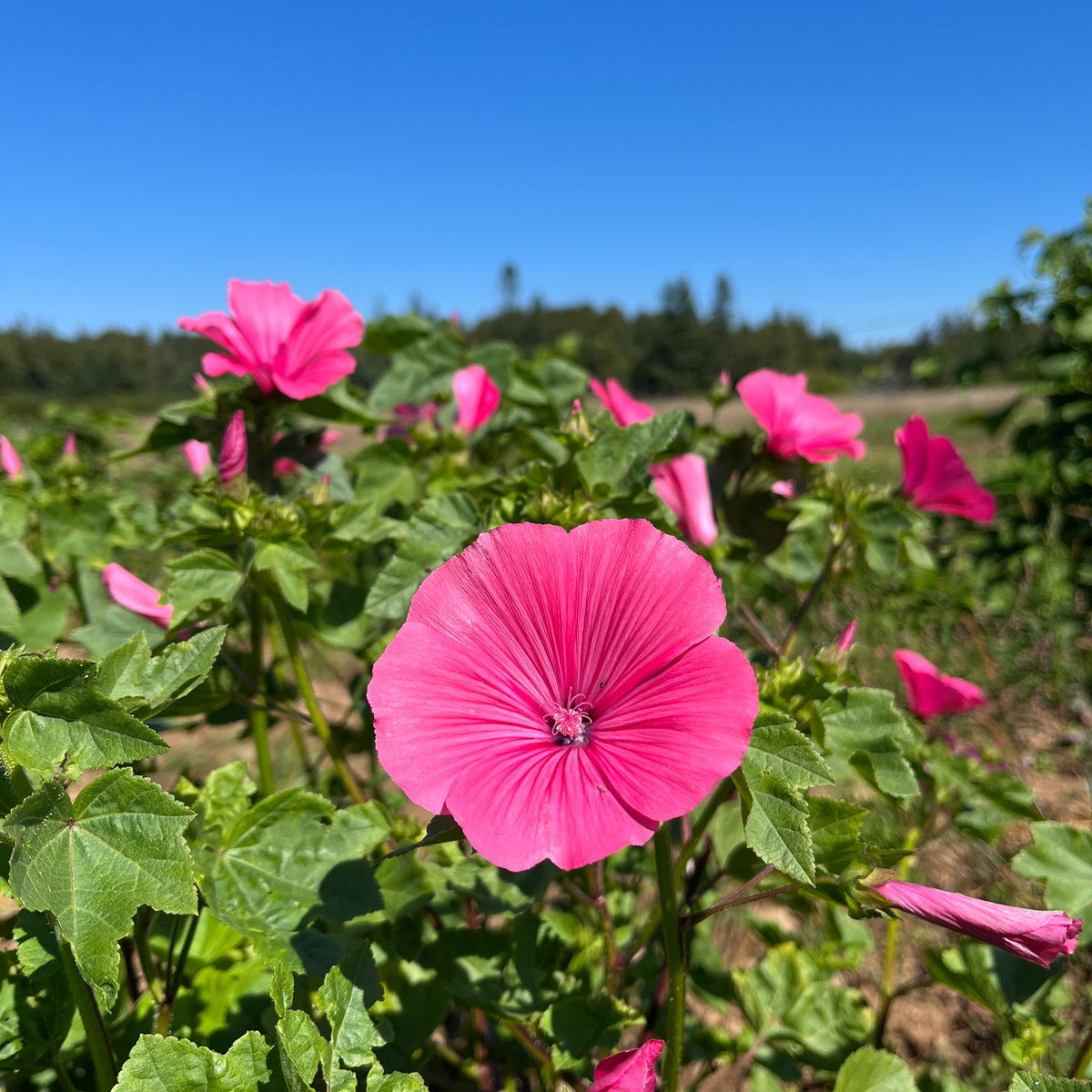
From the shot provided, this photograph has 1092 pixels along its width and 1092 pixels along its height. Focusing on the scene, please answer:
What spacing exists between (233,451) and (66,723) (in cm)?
50

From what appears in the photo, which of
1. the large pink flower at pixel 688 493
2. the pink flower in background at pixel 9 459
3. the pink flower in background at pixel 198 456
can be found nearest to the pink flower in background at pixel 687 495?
the large pink flower at pixel 688 493

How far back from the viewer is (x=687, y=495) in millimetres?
1422

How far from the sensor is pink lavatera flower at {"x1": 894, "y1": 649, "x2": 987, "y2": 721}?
130 centimetres

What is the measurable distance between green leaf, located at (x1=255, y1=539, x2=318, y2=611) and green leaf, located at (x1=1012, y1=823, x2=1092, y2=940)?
3.60 feet

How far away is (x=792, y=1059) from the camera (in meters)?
1.41

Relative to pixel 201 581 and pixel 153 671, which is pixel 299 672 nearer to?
pixel 201 581

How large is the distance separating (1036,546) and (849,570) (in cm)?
286

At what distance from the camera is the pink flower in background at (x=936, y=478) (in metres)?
1.38

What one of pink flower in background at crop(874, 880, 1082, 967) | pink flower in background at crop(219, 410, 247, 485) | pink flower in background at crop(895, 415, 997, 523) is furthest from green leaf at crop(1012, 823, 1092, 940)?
pink flower in background at crop(219, 410, 247, 485)

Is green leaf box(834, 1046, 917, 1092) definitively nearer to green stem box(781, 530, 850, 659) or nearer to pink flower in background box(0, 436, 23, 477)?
green stem box(781, 530, 850, 659)

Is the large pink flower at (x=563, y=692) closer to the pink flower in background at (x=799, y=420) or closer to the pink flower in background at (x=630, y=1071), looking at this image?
the pink flower in background at (x=630, y=1071)

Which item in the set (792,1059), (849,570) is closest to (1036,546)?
(849,570)

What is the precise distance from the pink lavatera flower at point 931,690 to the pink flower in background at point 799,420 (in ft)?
1.21

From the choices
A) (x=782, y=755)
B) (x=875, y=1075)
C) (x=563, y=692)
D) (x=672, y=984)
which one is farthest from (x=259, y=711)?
(x=875, y=1075)
